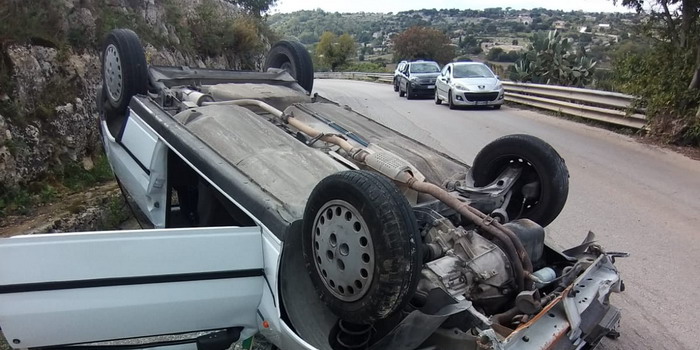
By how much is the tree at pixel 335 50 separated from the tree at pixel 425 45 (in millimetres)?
8218

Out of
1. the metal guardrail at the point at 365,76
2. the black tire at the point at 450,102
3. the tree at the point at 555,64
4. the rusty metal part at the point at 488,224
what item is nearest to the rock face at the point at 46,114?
the rusty metal part at the point at 488,224

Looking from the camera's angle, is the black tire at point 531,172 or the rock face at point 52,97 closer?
the black tire at point 531,172

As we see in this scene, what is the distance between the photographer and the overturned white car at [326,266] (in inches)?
99.3

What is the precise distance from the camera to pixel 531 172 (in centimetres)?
386

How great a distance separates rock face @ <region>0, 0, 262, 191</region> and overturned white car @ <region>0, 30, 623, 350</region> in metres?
2.99

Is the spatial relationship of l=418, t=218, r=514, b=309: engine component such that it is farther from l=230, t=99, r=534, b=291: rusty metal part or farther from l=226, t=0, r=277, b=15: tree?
l=226, t=0, r=277, b=15: tree

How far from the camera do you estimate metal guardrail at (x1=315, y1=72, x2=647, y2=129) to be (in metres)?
12.2

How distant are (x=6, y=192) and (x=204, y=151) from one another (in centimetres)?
330

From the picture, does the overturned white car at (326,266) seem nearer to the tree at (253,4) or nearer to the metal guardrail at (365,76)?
the tree at (253,4)

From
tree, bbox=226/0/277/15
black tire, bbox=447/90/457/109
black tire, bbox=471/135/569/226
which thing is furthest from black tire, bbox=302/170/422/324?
tree, bbox=226/0/277/15


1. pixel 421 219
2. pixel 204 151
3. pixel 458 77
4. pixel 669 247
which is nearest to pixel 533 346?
pixel 421 219

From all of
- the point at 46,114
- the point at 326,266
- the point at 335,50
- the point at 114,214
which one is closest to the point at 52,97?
the point at 46,114

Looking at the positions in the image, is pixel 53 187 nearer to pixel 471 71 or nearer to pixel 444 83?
pixel 444 83

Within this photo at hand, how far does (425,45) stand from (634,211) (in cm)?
4260
